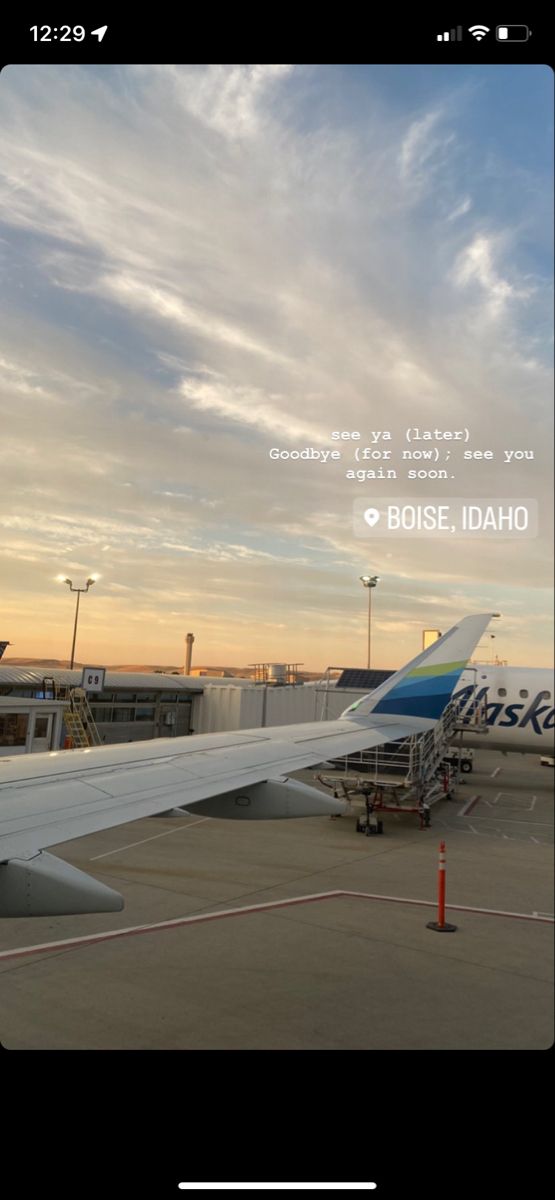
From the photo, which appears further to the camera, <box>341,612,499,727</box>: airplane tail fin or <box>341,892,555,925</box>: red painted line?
<box>341,892,555,925</box>: red painted line

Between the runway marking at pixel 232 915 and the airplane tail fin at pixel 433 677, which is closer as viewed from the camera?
the airplane tail fin at pixel 433 677

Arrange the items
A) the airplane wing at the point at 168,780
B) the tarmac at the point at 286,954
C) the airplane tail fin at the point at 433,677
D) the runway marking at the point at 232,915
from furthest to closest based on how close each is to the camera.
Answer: the runway marking at the point at 232,915
the airplane tail fin at the point at 433,677
the tarmac at the point at 286,954
the airplane wing at the point at 168,780

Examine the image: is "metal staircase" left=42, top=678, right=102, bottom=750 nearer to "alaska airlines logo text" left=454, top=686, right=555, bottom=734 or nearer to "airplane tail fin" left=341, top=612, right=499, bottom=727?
"airplane tail fin" left=341, top=612, right=499, bottom=727

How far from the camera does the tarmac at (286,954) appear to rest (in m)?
6.71

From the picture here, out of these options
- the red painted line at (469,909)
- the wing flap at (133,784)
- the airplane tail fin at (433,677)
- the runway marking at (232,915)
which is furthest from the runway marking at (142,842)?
the wing flap at (133,784)

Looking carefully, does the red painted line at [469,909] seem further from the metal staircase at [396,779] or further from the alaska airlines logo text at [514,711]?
the alaska airlines logo text at [514,711]

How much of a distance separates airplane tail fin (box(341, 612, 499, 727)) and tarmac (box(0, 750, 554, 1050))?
3.18m

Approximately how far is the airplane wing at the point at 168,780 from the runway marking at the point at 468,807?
1480cm
